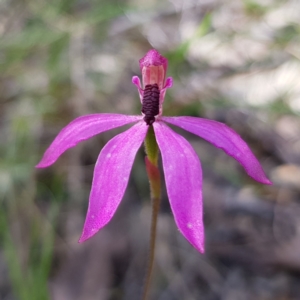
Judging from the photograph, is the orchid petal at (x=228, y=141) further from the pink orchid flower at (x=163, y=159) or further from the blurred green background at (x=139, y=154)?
the blurred green background at (x=139, y=154)

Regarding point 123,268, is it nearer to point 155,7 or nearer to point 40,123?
point 40,123

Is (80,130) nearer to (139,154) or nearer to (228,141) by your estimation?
(228,141)

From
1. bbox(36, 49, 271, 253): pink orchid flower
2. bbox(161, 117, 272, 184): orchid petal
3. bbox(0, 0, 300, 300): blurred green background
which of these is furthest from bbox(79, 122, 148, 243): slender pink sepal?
bbox(0, 0, 300, 300): blurred green background

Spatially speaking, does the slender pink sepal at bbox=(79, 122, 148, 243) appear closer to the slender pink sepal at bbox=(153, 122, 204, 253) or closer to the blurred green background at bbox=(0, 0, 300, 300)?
the slender pink sepal at bbox=(153, 122, 204, 253)

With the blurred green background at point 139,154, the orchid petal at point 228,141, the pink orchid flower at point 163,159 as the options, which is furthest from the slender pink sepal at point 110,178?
the blurred green background at point 139,154

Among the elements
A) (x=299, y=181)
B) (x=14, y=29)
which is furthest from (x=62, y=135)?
(x=14, y=29)

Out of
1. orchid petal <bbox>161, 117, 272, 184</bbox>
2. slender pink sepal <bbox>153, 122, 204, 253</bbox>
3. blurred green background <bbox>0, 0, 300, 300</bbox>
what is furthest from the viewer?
blurred green background <bbox>0, 0, 300, 300</bbox>
